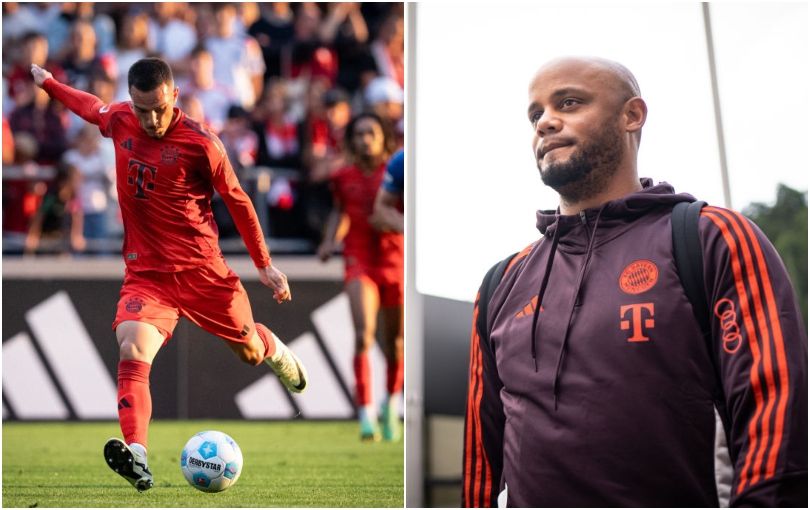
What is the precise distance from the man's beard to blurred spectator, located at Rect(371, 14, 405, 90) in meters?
1.78

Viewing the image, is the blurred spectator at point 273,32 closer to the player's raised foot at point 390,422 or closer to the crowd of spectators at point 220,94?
the crowd of spectators at point 220,94

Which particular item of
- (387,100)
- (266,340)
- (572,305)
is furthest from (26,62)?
(572,305)

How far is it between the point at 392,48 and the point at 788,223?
6.13 ft

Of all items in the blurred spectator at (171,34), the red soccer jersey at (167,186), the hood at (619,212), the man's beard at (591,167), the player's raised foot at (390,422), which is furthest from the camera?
the blurred spectator at (171,34)

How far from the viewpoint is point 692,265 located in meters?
1.99

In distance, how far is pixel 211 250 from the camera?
356 cm

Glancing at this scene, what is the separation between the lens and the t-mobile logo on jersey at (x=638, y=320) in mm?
2031

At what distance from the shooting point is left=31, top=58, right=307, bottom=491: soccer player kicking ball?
3.34 meters

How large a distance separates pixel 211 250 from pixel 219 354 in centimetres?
55

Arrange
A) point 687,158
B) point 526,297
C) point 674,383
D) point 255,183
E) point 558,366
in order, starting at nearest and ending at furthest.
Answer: point 674,383 → point 558,366 → point 526,297 → point 687,158 → point 255,183

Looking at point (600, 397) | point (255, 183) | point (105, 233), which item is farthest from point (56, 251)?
point (600, 397)

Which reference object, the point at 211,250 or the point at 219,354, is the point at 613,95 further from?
the point at 219,354

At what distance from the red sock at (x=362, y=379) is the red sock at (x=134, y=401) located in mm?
1462

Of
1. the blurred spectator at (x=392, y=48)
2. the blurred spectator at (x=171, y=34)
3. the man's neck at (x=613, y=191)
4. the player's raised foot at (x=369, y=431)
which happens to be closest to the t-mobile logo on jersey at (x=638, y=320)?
the man's neck at (x=613, y=191)
